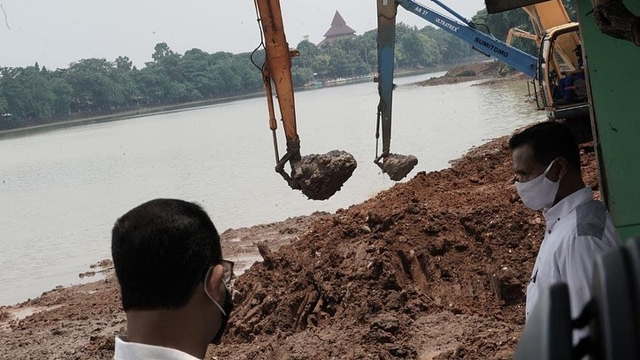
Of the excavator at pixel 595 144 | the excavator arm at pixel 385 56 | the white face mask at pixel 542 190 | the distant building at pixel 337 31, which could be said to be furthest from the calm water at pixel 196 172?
the distant building at pixel 337 31

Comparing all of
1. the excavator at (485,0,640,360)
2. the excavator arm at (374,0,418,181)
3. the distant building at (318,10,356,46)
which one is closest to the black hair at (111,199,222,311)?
the excavator at (485,0,640,360)

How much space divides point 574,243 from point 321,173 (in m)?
6.56

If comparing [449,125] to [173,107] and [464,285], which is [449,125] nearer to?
[464,285]

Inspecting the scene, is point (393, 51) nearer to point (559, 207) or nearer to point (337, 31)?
point (559, 207)

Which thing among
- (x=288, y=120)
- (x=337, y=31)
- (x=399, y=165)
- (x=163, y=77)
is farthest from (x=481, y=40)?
(x=337, y=31)

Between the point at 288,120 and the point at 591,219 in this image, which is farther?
the point at 288,120

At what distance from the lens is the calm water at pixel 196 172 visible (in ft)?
64.7

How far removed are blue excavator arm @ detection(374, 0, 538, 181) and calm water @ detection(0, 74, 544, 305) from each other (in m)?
2.57

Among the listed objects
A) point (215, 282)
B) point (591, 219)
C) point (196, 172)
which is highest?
point (215, 282)

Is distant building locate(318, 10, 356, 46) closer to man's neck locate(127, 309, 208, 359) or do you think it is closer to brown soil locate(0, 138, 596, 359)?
brown soil locate(0, 138, 596, 359)

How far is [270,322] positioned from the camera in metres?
8.73

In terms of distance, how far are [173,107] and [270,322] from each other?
318 ft

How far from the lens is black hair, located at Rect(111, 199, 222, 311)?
1.92 m

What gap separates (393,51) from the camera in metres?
13.8
